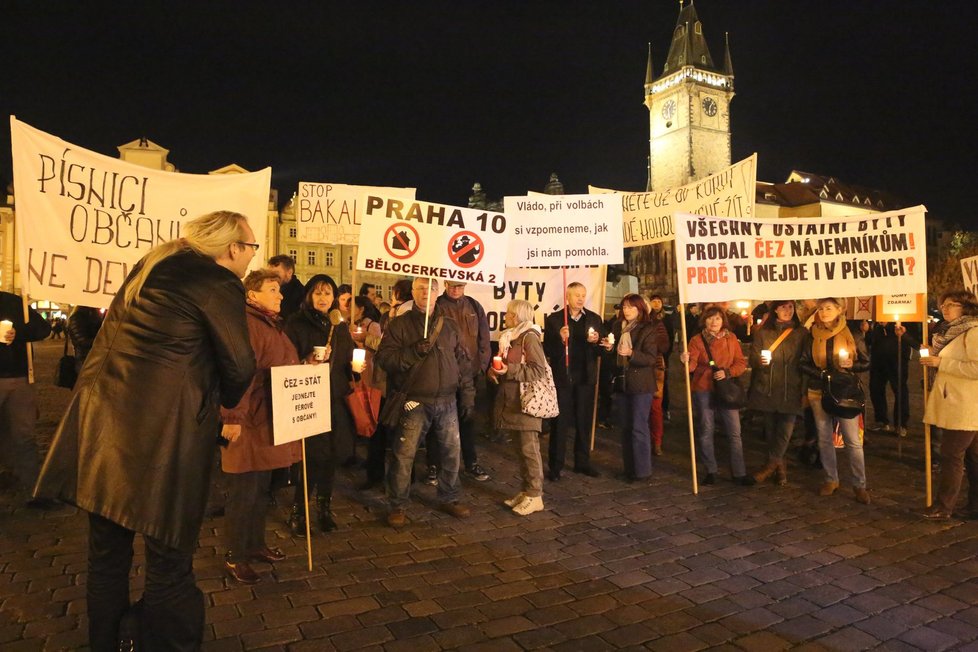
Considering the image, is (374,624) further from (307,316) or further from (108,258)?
(108,258)

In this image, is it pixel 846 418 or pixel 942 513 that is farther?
pixel 846 418

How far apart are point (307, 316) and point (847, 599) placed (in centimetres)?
457

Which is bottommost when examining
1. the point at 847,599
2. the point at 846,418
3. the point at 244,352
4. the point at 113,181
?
the point at 847,599

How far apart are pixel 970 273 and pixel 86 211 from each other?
9.39m

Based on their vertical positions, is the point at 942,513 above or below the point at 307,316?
below

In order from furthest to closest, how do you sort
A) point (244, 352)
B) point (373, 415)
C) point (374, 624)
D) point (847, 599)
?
point (373, 415) → point (847, 599) → point (374, 624) → point (244, 352)

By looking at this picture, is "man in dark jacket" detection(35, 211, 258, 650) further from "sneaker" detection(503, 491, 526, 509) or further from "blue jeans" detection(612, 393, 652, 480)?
"blue jeans" detection(612, 393, 652, 480)

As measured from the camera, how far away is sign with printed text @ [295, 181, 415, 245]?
11.6 m

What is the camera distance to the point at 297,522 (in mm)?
5672

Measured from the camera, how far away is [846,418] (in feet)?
22.4

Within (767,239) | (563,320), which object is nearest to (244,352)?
(563,320)

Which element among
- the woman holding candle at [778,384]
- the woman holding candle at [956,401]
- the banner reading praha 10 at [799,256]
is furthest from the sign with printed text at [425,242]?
the woman holding candle at [956,401]

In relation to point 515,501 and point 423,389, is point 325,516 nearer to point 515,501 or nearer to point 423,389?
point 423,389

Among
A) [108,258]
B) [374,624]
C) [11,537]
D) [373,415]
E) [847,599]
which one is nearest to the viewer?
[374,624]
